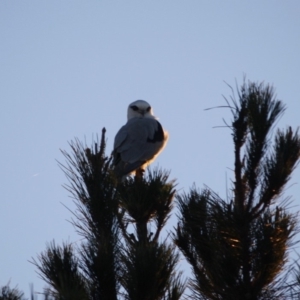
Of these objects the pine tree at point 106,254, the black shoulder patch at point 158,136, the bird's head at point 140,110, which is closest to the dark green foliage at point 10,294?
the pine tree at point 106,254

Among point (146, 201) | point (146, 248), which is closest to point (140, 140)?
point (146, 201)

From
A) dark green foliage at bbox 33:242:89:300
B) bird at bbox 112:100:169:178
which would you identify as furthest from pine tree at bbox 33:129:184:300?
bird at bbox 112:100:169:178

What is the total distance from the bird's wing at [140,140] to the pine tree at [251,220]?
5074mm

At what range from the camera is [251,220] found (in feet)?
14.8

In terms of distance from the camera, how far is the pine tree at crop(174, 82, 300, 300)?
4.43 m

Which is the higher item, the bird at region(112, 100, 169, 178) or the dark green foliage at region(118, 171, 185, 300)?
the bird at region(112, 100, 169, 178)

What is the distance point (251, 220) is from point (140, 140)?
6391 millimetres

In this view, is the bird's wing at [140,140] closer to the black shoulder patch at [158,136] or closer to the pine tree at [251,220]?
the black shoulder patch at [158,136]

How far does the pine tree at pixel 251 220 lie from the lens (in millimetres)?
4434

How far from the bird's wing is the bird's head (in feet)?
4.02

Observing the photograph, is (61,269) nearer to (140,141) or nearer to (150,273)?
(150,273)

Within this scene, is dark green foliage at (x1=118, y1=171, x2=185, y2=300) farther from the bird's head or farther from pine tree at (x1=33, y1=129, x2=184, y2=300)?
the bird's head

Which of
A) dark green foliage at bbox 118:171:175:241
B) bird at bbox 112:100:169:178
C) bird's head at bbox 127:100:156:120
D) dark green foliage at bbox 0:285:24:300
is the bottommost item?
dark green foliage at bbox 0:285:24:300

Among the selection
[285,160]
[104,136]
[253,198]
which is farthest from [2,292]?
[285,160]
